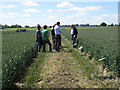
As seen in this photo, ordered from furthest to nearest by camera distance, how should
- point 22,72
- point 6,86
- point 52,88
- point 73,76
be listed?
1. point 22,72
2. point 73,76
3. point 52,88
4. point 6,86

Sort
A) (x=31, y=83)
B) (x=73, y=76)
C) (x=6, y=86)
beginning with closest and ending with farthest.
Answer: (x=6, y=86) < (x=31, y=83) < (x=73, y=76)

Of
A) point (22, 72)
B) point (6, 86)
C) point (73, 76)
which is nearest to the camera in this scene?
point (6, 86)

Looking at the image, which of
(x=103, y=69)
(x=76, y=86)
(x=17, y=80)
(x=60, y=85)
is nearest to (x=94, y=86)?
(x=76, y=86)

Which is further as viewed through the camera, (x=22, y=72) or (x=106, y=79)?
(x=22, y=72)

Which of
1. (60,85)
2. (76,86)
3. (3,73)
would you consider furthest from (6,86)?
(76,86)

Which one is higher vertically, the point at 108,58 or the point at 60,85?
the point at 108,58

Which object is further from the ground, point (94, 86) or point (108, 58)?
point (108, 58)

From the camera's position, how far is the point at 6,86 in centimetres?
661

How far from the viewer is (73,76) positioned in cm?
855

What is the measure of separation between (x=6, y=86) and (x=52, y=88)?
163cm

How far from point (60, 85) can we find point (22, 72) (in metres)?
2.56

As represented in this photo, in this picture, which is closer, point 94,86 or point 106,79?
point 94,86

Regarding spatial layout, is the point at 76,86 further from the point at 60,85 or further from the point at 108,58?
the point at 108,58

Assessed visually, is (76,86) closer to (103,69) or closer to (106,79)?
(106,79)
